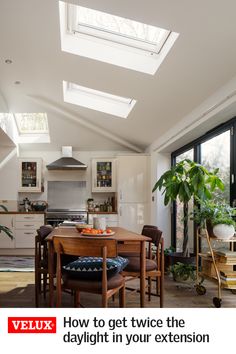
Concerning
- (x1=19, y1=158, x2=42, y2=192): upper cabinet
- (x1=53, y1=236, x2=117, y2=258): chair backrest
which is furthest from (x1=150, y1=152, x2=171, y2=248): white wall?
(x1=53, y1=236, x2=117, y2=258): chair backrest

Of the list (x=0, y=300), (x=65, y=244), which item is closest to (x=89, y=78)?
(x=65, y=244)

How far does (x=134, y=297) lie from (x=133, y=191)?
10.4 ft

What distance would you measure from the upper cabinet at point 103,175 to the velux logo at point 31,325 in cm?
519

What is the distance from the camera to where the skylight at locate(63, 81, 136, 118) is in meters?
5.36

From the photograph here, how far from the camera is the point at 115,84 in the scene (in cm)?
426

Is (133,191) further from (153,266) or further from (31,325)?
(31,325)

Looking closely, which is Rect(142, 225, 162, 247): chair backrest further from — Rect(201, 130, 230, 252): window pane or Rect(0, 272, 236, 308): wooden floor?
Rect(201, 130, 230, 252): window pane

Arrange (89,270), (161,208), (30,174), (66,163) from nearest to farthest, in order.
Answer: (89,270) → (161,208) → (66,163) → (30,174)

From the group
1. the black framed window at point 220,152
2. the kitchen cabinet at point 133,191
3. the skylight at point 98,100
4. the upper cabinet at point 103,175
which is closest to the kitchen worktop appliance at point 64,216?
the upper cabinet at point 103,175

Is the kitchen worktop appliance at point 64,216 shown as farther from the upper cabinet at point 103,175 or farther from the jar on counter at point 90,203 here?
the upper cabinet at point 103,175

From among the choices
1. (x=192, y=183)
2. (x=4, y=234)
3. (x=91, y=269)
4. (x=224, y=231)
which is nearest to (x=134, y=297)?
(x=224, y=231)

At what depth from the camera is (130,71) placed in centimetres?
380

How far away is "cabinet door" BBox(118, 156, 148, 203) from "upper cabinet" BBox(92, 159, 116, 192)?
361 mm

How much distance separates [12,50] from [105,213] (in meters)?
3.76
